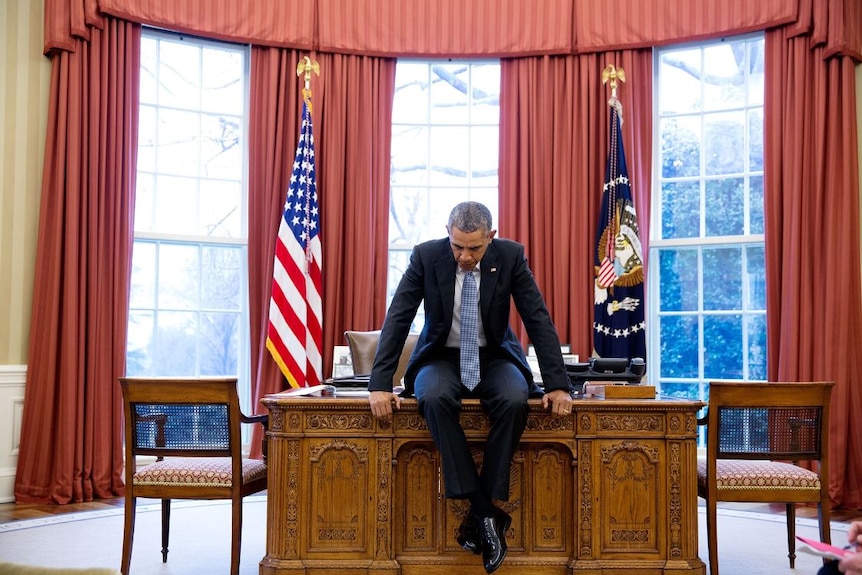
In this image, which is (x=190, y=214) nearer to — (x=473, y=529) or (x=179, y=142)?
(x=179, y=142)

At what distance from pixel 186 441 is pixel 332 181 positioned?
3.06m

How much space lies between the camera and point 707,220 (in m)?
6.46

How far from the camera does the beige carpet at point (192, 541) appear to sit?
3.86 m

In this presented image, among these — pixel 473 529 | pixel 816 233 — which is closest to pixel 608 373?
pixel 473 529

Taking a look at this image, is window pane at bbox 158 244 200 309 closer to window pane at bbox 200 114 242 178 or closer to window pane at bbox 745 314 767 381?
window pane at bbox 200 114 242 178

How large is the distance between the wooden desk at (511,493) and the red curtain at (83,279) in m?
2.70

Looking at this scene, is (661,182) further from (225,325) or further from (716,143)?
(225,325)

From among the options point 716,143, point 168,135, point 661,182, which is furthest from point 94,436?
point 716,143

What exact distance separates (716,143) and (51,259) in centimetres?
464

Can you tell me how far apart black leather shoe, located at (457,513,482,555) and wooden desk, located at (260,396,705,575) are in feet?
0.39

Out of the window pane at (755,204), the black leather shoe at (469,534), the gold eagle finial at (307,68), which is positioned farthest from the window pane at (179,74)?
the black leather shoe at (469,534)

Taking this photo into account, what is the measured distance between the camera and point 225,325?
6.54 metres

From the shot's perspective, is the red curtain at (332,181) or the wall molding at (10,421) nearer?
the wall molding at (10,421)

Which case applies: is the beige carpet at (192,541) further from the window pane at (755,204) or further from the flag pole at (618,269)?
the window pane at (755,204)
